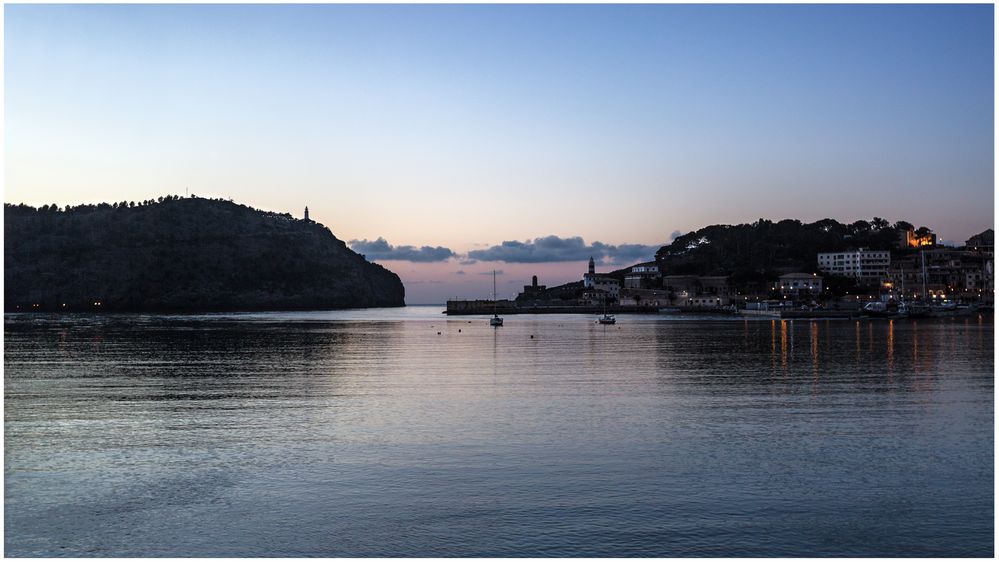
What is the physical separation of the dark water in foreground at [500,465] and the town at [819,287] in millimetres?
122514

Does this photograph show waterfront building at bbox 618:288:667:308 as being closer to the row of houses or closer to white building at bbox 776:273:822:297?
the row of houses

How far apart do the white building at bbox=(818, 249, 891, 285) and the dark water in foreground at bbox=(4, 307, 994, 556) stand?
5886 inches

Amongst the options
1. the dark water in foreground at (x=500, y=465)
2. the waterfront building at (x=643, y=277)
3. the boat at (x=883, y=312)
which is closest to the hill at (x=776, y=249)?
the waterfront building at (x=643, y=277)

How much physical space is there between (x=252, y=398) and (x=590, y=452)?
43.3 feet

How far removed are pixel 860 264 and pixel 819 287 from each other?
19876mm

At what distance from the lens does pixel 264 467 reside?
49.1 feet

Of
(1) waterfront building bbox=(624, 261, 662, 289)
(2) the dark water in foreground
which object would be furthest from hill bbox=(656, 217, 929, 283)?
(2) the dark water in foreground

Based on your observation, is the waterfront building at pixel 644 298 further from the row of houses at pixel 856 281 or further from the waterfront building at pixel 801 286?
the waterfront building at pixel 801 286

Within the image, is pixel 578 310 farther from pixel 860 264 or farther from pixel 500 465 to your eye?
pixel 500 465

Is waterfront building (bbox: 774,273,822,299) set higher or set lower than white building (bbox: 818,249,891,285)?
lower

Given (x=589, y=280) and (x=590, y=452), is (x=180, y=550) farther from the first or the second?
(x=589, y=280)

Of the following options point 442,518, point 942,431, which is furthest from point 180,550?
point 942,431

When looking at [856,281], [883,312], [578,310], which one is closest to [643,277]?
[578,310]

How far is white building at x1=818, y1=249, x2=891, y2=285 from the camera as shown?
16812 centimetres
